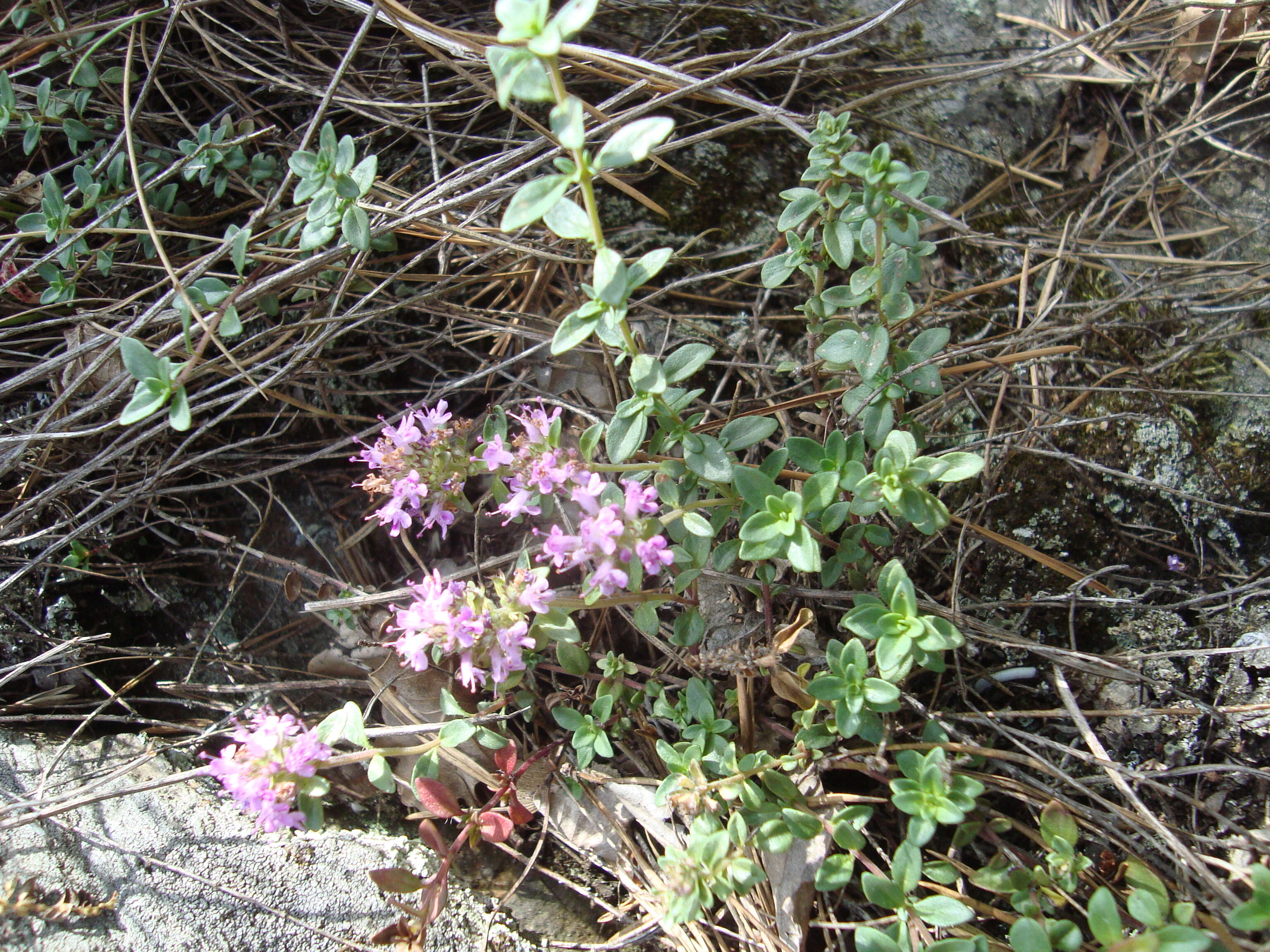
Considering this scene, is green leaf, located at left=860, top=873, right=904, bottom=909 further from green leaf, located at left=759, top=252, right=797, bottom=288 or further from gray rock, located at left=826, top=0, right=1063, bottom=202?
gray rock, located at left=826, top=0, right=1063, bottom=202

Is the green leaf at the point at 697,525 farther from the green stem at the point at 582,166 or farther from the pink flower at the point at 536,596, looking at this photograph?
the green stem at the point at 582,166

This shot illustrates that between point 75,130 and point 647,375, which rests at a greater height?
point 75,130

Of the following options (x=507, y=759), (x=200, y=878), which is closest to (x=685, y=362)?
(x=507, y=759)

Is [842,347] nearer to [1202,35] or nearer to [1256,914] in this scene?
[1256,914]

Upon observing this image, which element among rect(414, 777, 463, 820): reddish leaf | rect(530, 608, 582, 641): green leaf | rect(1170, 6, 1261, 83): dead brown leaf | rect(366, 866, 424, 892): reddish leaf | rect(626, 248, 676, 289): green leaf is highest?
rect(1170, 6, 1261, 83): dead brown leaf

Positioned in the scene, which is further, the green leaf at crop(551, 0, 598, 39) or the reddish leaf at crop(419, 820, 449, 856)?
the reddish leaf at crop(419, 820, 449, 856)

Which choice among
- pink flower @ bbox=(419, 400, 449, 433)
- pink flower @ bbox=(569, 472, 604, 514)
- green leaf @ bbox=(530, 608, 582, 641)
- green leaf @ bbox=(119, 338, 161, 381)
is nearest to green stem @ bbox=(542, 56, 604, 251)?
pink flower @ bbox=(569, 472, 604, 514)

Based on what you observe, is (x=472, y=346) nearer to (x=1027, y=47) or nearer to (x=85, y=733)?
(x=85, y=733)
